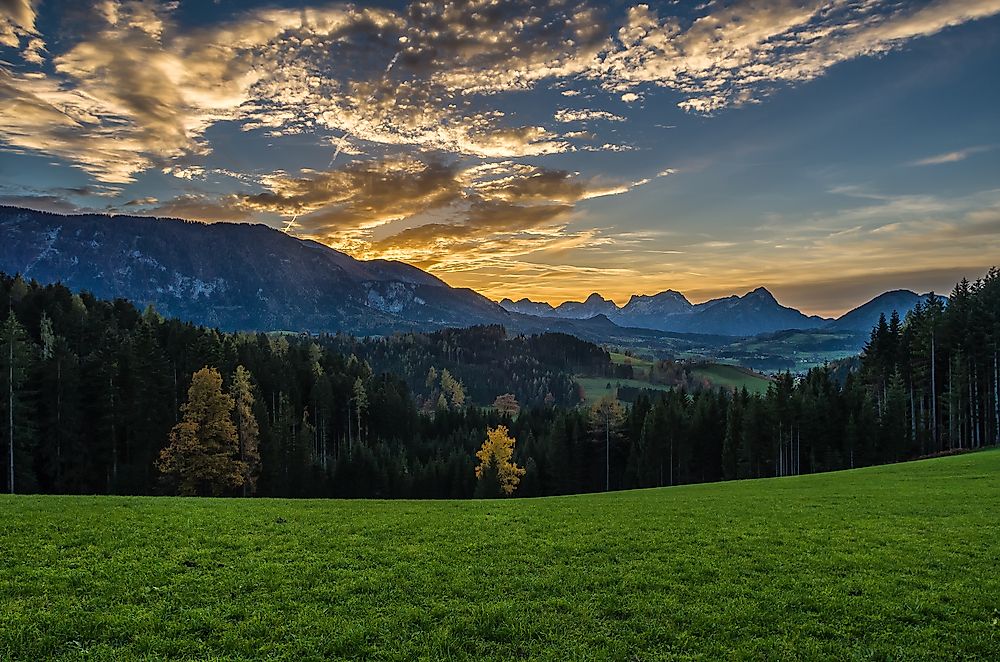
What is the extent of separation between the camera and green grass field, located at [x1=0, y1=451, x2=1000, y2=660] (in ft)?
41.6

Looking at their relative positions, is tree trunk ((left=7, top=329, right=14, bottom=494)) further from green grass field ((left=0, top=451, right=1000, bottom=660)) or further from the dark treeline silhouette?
green grass field ((left=0, top=451, right=1000, bottom=660))

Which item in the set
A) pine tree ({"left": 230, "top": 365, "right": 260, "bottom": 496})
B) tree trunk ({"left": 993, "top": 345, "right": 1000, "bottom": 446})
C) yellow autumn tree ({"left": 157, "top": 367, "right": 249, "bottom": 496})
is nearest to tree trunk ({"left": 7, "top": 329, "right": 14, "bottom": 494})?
yellow autumn tree ({"left": 157, "top": 367, "right": 249, "bottom": 496})

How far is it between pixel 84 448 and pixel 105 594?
63.8 meters

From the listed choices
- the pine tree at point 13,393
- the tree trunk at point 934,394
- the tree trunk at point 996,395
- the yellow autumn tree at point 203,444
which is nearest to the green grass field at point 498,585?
the yellow autumn tree at point 203,444

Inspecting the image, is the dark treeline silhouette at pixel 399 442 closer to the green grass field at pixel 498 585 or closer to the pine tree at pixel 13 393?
the pine tree at pixel 13 393

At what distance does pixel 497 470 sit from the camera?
90125 millimetres

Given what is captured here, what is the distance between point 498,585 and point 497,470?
246ft

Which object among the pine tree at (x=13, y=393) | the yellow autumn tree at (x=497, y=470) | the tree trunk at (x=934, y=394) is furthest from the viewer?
the yellow autumn tree at (x=497, y=470)

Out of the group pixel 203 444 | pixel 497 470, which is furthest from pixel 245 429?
pixel 497 470

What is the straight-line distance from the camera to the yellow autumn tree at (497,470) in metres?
A: 88.1

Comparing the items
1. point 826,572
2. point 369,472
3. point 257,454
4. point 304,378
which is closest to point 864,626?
point 826,572

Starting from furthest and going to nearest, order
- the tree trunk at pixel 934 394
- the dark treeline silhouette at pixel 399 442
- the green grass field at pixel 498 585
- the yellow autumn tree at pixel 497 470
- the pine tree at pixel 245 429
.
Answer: the yellow autumn tree at pixel 497 470 → the tree trunk at pixel 934 394 → the pine tree at pixel 245 429 → the dark treeline silhouette at pixel 399 442 → the green grass field at pixel 498 585

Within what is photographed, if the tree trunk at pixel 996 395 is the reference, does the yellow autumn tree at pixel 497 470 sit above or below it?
below

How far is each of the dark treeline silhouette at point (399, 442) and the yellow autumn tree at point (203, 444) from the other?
12.4 ft
